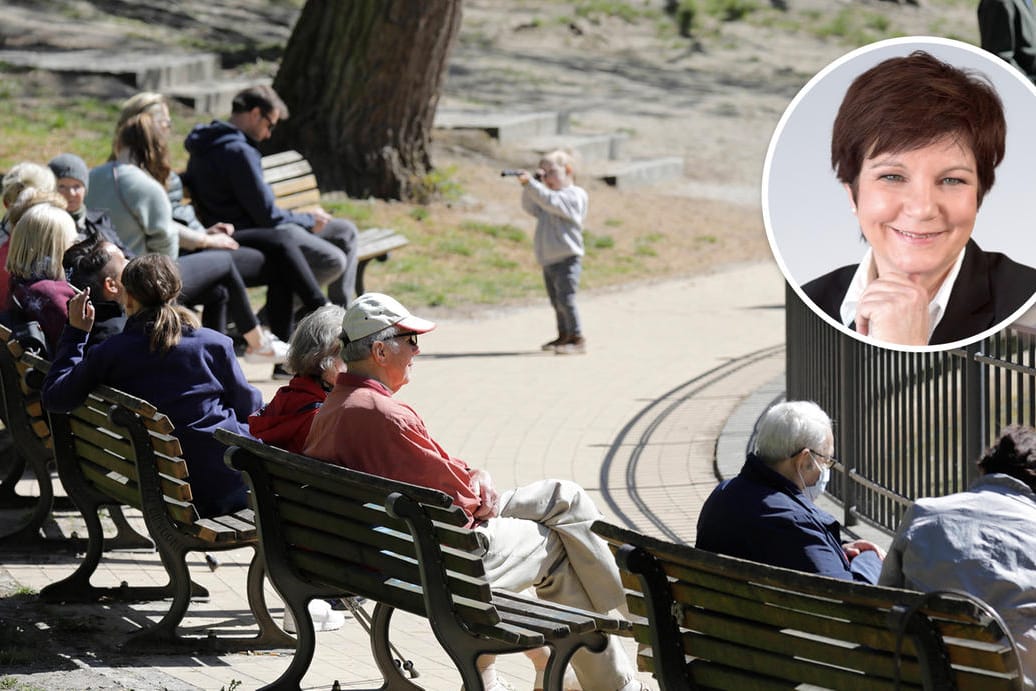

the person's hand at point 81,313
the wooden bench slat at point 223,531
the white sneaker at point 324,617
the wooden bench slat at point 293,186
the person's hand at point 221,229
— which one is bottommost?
the white sneaker at point 324,617

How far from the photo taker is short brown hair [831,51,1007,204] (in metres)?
2.31

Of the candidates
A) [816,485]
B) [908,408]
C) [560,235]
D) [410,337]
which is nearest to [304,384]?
[410,337]

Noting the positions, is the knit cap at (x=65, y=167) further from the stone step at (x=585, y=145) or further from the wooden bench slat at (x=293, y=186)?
the stone step at (x=585, y=145)

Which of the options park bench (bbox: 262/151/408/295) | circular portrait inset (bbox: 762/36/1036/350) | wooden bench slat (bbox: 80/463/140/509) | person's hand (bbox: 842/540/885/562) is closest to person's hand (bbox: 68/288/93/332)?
wooden bench slat (bbox: 80/463/140/509)

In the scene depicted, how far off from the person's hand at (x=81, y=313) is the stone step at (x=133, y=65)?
1356 cm

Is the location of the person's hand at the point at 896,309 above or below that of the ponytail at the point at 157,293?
→ above

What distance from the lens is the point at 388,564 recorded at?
466 cm

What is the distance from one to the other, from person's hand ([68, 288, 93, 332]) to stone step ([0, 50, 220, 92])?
1356 cm

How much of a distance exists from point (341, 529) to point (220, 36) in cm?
1903

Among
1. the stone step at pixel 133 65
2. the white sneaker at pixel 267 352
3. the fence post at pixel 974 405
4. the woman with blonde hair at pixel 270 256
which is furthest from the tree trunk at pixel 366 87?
the fence post at pixel 974 405

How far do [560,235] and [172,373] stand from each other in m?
6.35

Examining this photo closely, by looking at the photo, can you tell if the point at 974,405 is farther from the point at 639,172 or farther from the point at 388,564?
the point at 639,172

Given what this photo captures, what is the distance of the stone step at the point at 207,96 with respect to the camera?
61.9ft

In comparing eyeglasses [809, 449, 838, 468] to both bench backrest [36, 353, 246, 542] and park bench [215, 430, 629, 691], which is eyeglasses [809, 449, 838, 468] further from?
bench backrest [36, 353, 246, 542]
